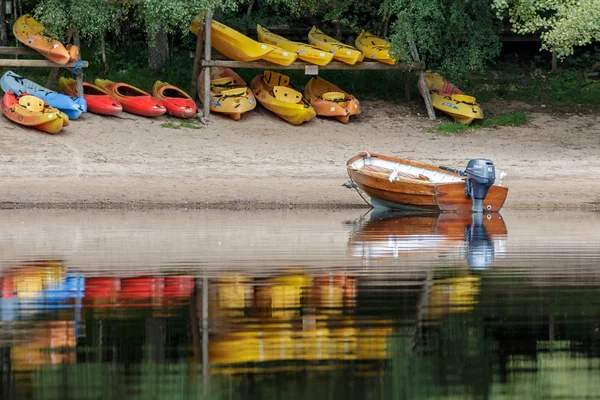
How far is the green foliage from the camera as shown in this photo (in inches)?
1085

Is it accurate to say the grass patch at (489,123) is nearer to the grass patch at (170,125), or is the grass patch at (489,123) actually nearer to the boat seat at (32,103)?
the grass patch at (170,125)

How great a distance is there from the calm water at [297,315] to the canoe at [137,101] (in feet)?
29.8

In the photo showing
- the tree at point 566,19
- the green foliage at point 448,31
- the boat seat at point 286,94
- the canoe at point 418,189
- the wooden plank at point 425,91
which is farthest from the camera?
the wooden plank at point 425,91

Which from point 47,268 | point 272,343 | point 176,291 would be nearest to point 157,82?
point 47,268

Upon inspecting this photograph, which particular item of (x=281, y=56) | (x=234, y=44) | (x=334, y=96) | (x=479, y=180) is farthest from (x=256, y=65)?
(x=479, y=180)

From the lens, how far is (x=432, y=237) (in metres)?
17.7

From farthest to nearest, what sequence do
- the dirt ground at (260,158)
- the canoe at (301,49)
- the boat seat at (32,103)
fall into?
the canoe at (301,49), the boat seat at (32,103), the dirt ground at (260,158)

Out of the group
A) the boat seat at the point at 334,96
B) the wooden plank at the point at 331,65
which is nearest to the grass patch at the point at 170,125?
the wooden plank at the point at 331,65

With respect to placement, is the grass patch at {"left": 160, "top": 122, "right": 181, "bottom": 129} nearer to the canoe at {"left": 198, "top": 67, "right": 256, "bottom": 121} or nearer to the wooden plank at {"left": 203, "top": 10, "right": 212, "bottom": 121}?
the wooden plank at {"left": 203, "top": 10, "right": 212, "bottom": 121}

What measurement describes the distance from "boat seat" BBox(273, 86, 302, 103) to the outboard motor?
6870 millimetres

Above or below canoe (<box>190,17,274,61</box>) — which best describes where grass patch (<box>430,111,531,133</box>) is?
below

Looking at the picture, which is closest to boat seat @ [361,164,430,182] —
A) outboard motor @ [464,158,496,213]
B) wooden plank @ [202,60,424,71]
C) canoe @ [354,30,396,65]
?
outboard motor @ [464,158,496,213]

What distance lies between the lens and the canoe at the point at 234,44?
27.8 m

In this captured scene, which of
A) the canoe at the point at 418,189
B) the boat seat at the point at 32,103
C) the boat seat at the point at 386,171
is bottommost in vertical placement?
the canoe at the point at 418,189
